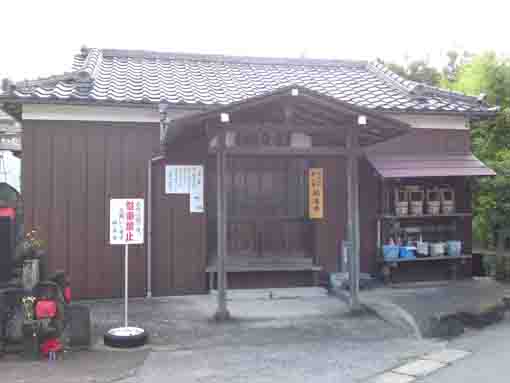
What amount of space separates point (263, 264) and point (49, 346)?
4730 millimetres

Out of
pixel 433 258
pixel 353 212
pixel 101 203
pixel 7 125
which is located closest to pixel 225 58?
pixel 101 203

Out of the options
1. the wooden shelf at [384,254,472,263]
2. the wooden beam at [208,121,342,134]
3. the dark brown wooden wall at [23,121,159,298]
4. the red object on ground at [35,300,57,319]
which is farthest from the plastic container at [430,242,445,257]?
the red object on ground at [35,300,57,319]

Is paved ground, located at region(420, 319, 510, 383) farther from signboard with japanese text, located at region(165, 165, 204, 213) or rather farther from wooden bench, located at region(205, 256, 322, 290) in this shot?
signboard with japanese text, located at region(165, 165, 204, 213)

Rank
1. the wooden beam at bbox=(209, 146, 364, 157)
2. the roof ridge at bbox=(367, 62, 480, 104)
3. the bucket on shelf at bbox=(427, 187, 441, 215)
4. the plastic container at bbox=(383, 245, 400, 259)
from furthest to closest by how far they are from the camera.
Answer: the roof ridge at bbox=(367, 62, 480, 104)
the bucket on shelf at bbox=(427, 187, 441, 215)
the plastic container at bbox=(383, 245, 400, 259)
the wooden beam at bbox=(209, 146, 364, 157)

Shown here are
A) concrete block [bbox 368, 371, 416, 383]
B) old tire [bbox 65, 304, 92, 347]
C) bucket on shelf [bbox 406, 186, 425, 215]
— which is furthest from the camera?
bucket on shelf [bbox 406, 186, 425, 215]

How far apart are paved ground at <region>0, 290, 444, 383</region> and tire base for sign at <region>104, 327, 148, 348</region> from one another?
5.7 inches

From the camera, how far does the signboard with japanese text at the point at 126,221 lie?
284 inches

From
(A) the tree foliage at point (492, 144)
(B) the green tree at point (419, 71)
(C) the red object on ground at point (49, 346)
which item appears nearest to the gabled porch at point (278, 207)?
(A) the tree foliage at point (492, 144)

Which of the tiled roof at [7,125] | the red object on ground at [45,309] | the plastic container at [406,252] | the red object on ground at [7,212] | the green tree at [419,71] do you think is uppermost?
the green tree at [419,71]

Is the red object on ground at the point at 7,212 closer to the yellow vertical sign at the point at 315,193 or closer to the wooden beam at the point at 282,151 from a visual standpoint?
the wooden beam at the point at 282,151

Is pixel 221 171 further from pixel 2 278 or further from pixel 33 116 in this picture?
pixel 2 278

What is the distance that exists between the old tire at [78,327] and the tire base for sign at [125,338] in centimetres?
27

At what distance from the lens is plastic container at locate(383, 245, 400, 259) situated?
10219mm

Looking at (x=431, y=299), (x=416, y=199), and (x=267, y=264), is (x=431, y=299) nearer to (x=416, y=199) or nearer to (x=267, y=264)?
(x=416, y=199)
